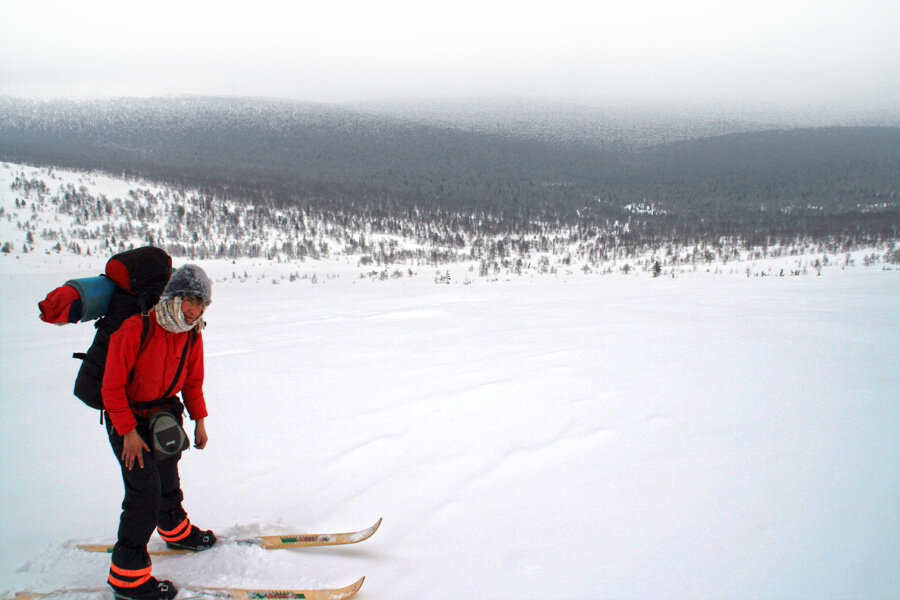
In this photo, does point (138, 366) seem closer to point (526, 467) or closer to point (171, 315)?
point (171, 315)

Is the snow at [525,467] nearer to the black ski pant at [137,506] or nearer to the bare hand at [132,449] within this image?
the black ski pant at [137,506]

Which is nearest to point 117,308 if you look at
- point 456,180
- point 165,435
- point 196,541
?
point 165,435

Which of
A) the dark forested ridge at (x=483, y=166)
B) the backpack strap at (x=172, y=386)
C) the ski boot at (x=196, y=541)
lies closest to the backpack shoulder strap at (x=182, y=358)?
the backpack strap at (x=172, y=386)

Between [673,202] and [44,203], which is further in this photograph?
[673,202]

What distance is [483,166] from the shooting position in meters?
132

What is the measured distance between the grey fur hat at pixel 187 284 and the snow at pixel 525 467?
1403 millimetres

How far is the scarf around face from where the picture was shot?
5.84 feet

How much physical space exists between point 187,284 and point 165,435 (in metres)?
0.71

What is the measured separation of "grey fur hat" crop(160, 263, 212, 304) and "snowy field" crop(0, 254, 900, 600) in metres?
1.40

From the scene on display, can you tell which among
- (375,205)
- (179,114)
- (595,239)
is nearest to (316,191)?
→ (375,205)

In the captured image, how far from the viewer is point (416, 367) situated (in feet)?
15.3

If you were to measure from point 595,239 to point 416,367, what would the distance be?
56210 millimetres

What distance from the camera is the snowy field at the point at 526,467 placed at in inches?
74.3

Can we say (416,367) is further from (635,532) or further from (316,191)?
(316,191)
